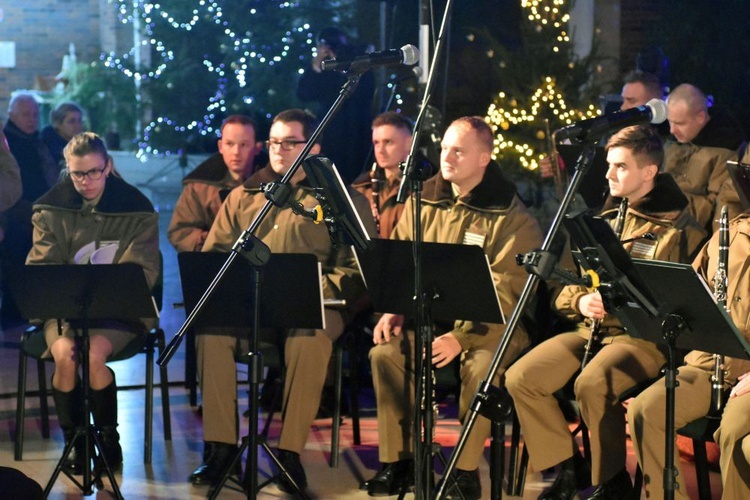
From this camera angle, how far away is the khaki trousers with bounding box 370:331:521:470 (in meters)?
4.55

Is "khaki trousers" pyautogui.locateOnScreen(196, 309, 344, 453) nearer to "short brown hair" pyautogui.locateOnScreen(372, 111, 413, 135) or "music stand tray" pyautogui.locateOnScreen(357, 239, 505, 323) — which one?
"music stand tray" pyautogui.locateOnScreen(357, 239, 505, 323)

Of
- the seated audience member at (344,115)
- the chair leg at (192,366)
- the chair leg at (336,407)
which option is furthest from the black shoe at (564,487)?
the seated audience member at (344,115)

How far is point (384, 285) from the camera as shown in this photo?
4.27m

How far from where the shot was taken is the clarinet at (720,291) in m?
3.93

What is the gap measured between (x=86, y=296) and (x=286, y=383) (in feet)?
3.00

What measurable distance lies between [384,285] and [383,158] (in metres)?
1.57

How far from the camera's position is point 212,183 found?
20.1 feet

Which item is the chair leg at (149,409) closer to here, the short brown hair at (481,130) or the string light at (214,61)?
the short brown hair at (481,130)

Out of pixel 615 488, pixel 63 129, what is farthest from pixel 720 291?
pixel 63 129

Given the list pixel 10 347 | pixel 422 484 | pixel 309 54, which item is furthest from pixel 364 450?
pixel 309 54

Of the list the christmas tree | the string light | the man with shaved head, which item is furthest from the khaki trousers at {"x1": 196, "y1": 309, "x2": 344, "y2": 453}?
the string light

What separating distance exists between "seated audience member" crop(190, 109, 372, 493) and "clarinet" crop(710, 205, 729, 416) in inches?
65.1

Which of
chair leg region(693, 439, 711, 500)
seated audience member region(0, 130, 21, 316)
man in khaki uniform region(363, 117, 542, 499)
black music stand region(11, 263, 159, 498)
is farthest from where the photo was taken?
seated audience member region(0, 130, 21, 316)

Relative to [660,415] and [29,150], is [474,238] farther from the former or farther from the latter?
[29,150]
